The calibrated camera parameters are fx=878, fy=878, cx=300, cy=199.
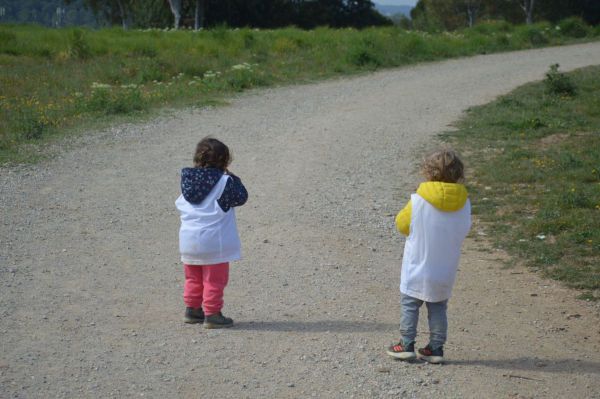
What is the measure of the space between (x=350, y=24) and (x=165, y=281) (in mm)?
45476

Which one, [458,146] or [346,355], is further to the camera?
[458,146]

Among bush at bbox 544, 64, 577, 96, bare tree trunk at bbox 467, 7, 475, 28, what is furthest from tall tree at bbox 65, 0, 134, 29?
bush at bbox 544, 64, 577, 96

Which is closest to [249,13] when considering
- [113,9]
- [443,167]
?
[113,9]

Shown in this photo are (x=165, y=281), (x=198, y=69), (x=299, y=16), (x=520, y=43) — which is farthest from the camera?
(x=299, y=16)

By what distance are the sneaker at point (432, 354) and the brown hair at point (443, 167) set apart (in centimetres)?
95

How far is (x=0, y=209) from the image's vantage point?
8.48 m

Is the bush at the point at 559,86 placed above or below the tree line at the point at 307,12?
below

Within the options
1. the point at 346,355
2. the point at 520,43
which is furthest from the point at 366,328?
the point at 520,43

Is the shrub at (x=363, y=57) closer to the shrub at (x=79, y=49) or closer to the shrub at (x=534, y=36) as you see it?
the shrub at (x=79, y=49)

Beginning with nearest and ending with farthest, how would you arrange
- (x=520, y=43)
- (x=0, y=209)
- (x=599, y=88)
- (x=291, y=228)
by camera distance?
(x=291, y=228), (x=0, y=209), (x=599, y=88), (x=520, y=43)

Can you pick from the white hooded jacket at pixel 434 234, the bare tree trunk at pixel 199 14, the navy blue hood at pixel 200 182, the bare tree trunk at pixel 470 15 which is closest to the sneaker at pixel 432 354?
the white hooded jacket at pixel 434 234

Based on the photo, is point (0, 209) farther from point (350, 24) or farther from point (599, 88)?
point (350, 24)

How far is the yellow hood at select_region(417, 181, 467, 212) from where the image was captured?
481 centimetres

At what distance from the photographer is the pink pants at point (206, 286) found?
5.40m
